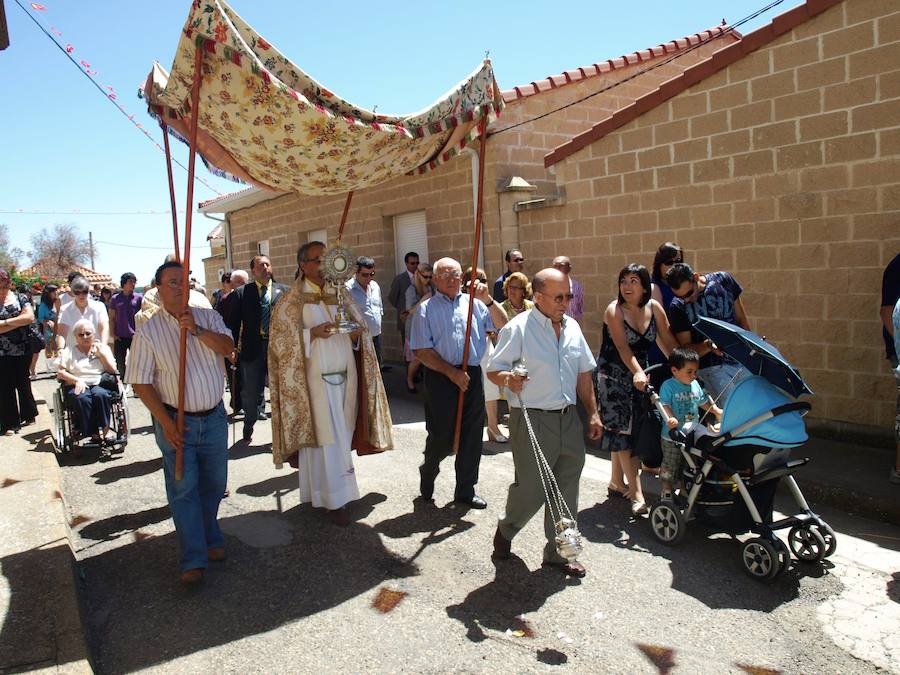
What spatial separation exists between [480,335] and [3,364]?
6.06m

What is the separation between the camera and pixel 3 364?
8.03 meters

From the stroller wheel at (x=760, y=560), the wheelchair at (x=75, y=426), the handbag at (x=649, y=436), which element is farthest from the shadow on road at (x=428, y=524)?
the wheelchair at (x=75, y=426)

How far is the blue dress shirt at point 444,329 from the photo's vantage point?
5.02 m

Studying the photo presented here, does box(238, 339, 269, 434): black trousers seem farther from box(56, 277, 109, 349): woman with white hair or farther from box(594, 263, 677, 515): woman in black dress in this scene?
box(594, 263, 677, 515): woman in black dress

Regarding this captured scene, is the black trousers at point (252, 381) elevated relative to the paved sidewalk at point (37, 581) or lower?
elevated

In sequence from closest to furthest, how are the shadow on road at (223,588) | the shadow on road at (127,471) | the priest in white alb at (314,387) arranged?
the shadow on road at (223,588), the priest in white alb at (314,387), the shadow on road at (127,471)

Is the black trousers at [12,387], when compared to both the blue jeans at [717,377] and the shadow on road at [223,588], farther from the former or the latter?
the blue jeans at [717,377]

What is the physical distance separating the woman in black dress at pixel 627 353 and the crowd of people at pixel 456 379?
0.01 metres

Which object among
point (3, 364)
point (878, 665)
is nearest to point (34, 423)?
point (3, 364)

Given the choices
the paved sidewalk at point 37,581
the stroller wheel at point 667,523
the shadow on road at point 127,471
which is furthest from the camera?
the shadow on road at point 127,471

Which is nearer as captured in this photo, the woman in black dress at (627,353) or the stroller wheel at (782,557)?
the stroller wheel at (782,557)

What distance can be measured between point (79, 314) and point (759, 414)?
6863 mm

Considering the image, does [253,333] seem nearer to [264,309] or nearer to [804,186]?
[264,309]

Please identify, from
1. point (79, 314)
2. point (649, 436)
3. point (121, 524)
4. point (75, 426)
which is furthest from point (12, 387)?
point (649, 436)
